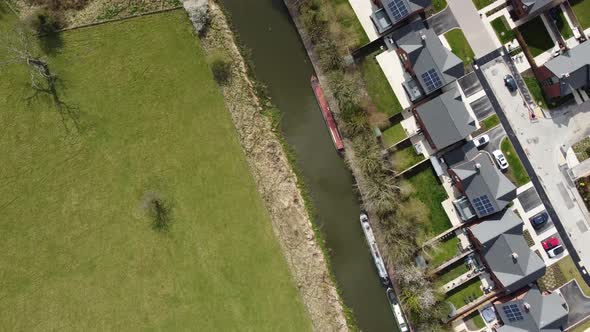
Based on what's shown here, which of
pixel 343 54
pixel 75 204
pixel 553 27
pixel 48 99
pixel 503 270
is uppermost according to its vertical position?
pixel 48 99

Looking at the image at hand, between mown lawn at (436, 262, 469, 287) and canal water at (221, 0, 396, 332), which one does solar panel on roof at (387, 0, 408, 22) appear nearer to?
canal water at (221, 0, 396, 332)

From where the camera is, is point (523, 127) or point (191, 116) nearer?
point (191, 116)

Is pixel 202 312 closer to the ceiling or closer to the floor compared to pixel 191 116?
closer to the floor

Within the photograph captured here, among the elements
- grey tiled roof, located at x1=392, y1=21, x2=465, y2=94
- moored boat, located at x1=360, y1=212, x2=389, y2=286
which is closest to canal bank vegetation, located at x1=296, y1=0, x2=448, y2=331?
moored boat, located at x1=360, y1=212, x2=389, y2=286

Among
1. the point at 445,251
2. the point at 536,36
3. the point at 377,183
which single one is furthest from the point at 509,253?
the point at 536,36

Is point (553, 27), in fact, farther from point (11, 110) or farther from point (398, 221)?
point (11, 110)

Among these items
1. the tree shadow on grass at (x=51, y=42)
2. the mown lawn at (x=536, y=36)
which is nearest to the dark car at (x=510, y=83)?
the mown lawn at (x=536, y=36)

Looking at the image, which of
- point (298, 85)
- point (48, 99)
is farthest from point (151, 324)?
point (298, 85)
